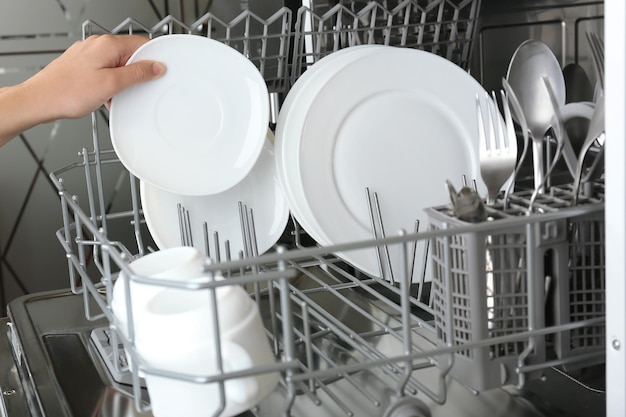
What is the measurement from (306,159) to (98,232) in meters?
0.28

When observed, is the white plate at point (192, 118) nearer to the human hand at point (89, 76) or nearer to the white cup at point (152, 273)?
the human hand at point (89, 76)

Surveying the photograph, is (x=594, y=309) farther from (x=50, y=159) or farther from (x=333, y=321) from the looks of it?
(x=50, y=159)

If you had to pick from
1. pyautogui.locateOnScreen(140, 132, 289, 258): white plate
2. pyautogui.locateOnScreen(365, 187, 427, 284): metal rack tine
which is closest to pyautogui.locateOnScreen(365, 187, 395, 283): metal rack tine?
pyautogui.locateOnScreen(365, 187, 427, 284): metal rack tine

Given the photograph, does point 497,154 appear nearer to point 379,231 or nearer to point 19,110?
point 379,231

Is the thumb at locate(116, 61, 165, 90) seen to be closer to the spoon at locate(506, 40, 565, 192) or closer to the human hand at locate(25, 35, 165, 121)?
the human hand at locate(25, 35, 165, 121)

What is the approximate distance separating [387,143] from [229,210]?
198 mm

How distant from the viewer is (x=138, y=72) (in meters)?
0.80

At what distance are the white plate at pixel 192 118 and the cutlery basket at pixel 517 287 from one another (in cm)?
33

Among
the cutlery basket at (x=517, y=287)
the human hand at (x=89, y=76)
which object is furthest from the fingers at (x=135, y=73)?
the cutlery basket at (x=517, y=287)

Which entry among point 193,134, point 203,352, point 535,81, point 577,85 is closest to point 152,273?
point 203,352

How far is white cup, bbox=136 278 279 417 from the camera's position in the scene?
0.51 meters

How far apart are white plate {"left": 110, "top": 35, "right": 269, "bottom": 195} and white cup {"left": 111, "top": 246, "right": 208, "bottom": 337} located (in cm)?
20

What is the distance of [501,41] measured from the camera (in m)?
0.98

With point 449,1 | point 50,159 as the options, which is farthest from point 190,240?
point 50,159
